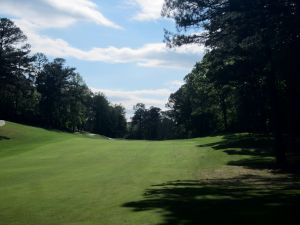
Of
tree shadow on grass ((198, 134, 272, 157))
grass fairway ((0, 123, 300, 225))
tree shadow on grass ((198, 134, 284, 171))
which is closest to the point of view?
grass fairway ((0, 123, 300, 225))

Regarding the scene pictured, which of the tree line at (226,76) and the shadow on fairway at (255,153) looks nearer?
the tree line at (226,76)

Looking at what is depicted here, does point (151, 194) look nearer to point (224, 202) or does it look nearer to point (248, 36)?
point (224, 202)

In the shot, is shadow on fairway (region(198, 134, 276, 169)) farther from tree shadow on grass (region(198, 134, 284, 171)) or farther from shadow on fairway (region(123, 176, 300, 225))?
shadow on fairway (region(123, 176, 300, 225))

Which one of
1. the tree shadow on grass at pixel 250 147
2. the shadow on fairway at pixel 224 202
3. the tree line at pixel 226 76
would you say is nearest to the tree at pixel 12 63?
the tree line at pixel 226 76

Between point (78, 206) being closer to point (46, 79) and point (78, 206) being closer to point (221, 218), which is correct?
point (221, 218)

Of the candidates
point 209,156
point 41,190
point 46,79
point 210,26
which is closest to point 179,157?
point 209,156

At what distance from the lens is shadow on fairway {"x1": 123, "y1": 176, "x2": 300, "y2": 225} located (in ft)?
41.4

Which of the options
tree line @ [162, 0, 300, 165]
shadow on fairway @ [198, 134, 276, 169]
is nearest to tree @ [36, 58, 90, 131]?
shadow on fairway @ [198, 134, 276, 169]

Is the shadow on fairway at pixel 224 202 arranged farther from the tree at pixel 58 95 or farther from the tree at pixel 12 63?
the tree at pixel 58 95

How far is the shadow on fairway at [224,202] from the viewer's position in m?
12.6

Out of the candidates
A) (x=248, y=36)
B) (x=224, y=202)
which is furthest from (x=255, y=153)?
(x=224, y=202)

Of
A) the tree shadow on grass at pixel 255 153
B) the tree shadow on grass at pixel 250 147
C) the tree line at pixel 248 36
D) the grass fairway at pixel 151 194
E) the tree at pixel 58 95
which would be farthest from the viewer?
the tree at pixel 58 95

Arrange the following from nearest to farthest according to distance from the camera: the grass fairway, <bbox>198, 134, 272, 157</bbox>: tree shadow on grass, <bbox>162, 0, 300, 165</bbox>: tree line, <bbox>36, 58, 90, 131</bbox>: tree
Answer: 1. the grass fairway
2. <bbox>162, 0, 300, 165</bbox>: tree line
3. <bbox>198, 134, 272, 157</bbox>: tree shadow on grass
4. <bbox>36, 58, 90, 131</bbox>: tree

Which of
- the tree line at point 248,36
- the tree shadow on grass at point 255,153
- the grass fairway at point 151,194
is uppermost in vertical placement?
the tree line at point 248,36
